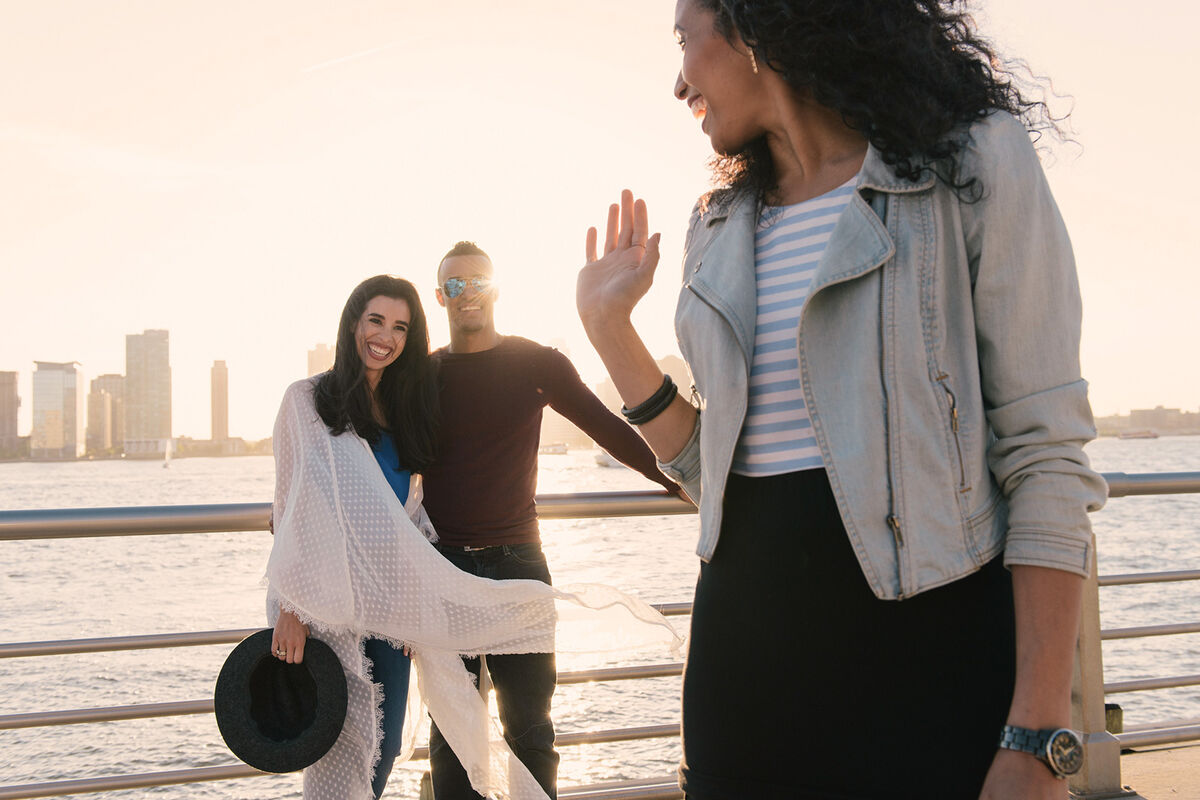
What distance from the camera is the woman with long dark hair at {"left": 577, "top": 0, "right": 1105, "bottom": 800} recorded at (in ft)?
3.34

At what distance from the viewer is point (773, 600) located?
3.72 ft

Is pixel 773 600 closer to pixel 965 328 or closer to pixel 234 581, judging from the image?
pixel 965 328

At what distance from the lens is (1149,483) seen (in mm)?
2863

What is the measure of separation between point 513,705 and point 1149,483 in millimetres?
2094

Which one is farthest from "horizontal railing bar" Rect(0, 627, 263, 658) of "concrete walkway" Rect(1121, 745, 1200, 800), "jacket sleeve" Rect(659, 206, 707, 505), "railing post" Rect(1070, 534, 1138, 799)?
"concrete walkway" Rect(1121, 745, 1200, 800)

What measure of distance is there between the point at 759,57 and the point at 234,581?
24547mm

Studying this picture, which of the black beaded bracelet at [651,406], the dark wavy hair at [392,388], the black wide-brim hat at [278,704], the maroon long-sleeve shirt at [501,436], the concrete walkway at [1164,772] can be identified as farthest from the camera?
the maroon long-sleeve shirt at [501,436]

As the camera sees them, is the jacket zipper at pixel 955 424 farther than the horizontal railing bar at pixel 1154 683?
No

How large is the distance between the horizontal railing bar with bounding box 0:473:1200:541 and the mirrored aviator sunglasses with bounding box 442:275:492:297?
3.04 ft

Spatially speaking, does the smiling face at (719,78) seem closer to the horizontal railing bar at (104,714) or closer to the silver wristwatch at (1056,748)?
the silver wristwatch at (1056,748)

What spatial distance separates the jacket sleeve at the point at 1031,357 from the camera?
1.00m

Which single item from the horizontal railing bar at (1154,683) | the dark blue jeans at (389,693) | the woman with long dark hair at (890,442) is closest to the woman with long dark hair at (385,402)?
the dark blue jeans at (389,693)

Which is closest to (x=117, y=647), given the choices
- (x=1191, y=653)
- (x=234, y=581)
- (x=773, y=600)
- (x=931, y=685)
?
(x=773, y=600)

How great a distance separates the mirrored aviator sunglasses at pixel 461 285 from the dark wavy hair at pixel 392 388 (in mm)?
123
